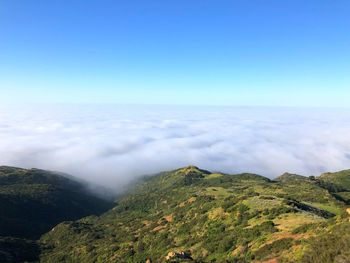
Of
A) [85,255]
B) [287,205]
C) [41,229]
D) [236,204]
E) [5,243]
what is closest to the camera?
[287,205]

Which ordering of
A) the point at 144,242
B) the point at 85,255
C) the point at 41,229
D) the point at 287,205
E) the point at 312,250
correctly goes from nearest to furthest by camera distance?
the point at 312,250, the point at 287,205, the point at 144,242, the point at 85,255, the point at 41,229

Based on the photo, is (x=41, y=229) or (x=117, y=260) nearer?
(x=117, y=260)

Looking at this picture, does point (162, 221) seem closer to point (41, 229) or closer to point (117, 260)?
point (117, 260)

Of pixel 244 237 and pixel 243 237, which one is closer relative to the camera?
pixel 244 237

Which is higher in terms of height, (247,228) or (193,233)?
(247,228)

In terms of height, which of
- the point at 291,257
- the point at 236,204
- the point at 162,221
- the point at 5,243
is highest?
the point at 291,257

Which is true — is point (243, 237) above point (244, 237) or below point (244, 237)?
below

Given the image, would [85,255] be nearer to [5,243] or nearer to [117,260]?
[117,260]

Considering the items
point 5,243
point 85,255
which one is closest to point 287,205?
point 85,255

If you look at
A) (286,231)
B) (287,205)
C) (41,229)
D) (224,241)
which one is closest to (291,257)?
(286,231)
